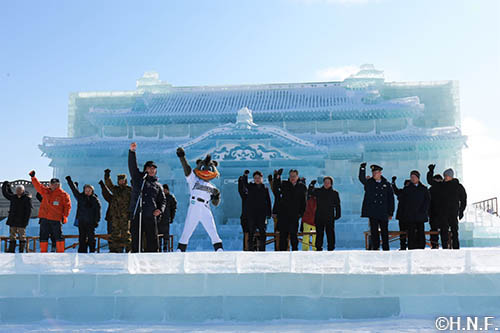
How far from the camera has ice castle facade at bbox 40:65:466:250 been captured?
17.9 metres

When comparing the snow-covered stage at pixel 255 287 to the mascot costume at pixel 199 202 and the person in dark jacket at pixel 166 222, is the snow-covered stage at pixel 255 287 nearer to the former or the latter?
the mascot costume at pixel 199 202

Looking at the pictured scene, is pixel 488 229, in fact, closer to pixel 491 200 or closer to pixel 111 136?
pixel 491 200

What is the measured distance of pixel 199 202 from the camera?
722 centimetres

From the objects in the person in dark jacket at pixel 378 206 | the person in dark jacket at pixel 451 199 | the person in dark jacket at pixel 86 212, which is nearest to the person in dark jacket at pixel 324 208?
the person in dark jacket at pixel 378 206

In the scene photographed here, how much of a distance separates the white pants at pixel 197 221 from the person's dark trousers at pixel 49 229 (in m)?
2.64

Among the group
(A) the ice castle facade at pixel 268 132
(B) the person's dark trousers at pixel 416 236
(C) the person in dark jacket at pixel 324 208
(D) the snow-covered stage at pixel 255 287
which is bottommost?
(D) the snow-covered stage at pixel 255 287

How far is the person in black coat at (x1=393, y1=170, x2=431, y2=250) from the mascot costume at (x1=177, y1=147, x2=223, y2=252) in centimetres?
341

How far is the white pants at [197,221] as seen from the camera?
7.12m

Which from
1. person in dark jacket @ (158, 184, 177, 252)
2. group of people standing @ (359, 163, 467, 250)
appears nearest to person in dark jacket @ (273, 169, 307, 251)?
group of people standing @ (359, 163, 467, 250)

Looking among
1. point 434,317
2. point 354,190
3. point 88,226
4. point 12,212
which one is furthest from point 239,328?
point 354,190

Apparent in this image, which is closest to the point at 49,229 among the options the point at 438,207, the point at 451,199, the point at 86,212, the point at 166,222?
the point at 86,212

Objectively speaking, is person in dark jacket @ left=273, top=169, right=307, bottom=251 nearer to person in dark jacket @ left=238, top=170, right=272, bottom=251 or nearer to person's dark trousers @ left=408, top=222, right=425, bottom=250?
person in dark jacket @ left=238, top=170, right=272, bottom=251

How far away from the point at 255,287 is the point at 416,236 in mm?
4107

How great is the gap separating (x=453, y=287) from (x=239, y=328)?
2.48m
